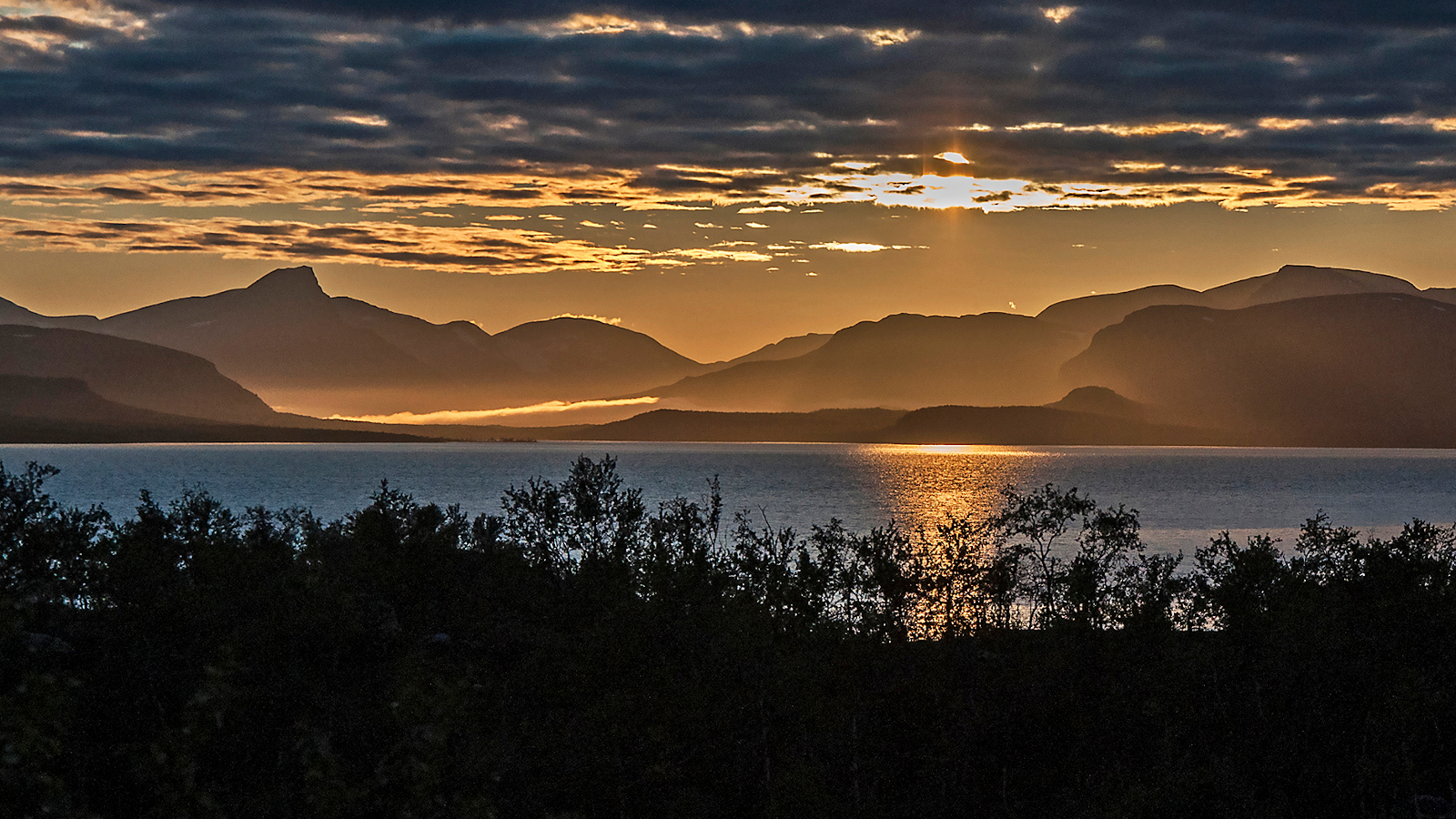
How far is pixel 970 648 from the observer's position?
228 feet

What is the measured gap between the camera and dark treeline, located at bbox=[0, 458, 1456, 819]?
55.1 m

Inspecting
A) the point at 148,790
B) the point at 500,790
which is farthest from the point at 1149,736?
the point at 148,790

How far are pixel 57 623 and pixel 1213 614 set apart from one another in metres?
64.4

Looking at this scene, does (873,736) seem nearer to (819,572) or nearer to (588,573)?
(819,572)

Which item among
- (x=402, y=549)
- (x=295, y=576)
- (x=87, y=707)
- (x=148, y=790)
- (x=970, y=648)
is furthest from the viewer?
(x=402, y=549)

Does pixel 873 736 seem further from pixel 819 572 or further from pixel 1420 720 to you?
pixel 1420 720

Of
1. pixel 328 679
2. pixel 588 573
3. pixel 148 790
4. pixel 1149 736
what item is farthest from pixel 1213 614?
pixel 148 790

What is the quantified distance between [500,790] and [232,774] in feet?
38.6

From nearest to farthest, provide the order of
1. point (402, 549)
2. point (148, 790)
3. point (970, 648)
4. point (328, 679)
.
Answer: point (148, 790) → point (328, 679) → point (970, 648) → point (402, 549)

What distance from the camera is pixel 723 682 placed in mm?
63531

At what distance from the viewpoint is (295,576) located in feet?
246

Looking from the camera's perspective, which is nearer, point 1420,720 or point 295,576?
point 1420,720

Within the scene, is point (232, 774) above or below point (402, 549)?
below

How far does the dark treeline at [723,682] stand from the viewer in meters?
55.1
